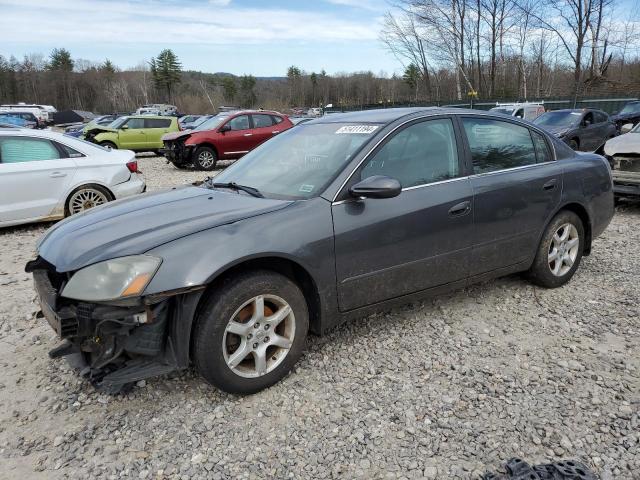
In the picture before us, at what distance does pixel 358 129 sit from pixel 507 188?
1285mm

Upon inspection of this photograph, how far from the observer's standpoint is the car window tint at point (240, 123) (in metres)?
14.3

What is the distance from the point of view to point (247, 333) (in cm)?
271

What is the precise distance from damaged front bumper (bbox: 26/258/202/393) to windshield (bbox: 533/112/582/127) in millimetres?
14254

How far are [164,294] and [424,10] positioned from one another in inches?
1609

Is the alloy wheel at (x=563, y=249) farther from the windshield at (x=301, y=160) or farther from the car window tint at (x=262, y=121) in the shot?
the car window tint at (x=262, y=121)

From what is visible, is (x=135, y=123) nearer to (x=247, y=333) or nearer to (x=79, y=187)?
(x=79, y=187)

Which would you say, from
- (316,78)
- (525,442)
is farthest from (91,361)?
(316,78)

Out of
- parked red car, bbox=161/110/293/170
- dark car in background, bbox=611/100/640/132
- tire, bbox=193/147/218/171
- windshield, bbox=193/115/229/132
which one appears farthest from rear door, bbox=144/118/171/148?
dark car in background, bbox=611/100/640/132

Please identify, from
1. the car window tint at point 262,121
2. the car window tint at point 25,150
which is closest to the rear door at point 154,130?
the car window tint at point 262,121

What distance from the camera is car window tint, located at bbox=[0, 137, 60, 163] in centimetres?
675

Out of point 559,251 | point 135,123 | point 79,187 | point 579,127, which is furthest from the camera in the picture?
point 135,123

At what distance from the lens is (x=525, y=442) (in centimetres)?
241

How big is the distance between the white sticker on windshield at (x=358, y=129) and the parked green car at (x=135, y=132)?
640 inches

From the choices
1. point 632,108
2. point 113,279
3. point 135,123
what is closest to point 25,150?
point 113,279
